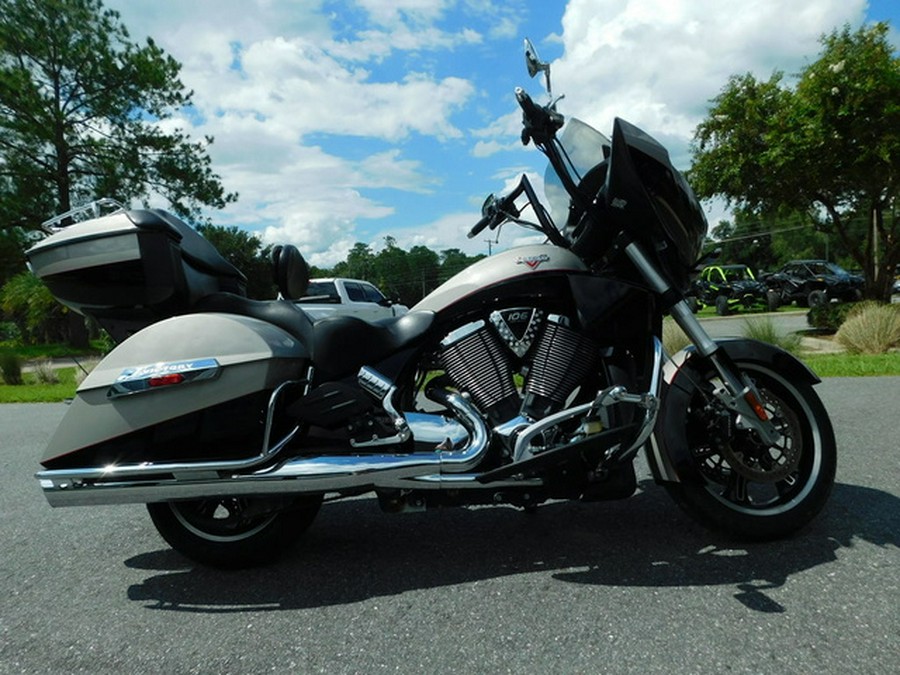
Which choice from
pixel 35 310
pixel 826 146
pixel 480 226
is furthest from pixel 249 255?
pixel 480 226

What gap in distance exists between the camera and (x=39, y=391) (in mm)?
10672

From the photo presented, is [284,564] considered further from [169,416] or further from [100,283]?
[100,283]

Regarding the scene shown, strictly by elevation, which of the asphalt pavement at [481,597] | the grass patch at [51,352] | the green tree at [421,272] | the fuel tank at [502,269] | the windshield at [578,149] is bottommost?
the asphalt pavement at [481,597]

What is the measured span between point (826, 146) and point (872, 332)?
445 cm

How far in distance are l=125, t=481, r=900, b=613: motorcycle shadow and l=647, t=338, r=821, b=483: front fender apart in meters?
0.35

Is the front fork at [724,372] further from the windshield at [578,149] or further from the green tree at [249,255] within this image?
the green tree at [249,255]

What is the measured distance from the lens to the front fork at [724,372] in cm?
273

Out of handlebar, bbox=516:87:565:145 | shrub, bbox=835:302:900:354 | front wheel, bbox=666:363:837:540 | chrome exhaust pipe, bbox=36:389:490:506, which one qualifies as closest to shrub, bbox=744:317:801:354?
shrub, bbox=835:302:900:354

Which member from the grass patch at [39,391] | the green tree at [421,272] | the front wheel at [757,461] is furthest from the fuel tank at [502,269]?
the green tree at [421,272]

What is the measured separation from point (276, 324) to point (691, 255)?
1893 millimetres

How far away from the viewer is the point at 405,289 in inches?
2253

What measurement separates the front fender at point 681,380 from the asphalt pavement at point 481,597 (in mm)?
367

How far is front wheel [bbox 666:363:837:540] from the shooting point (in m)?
2.69

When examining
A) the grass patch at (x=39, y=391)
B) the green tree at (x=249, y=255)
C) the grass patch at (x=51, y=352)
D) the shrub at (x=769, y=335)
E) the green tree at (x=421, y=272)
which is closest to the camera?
the grass patch at (x=39, y=391)
